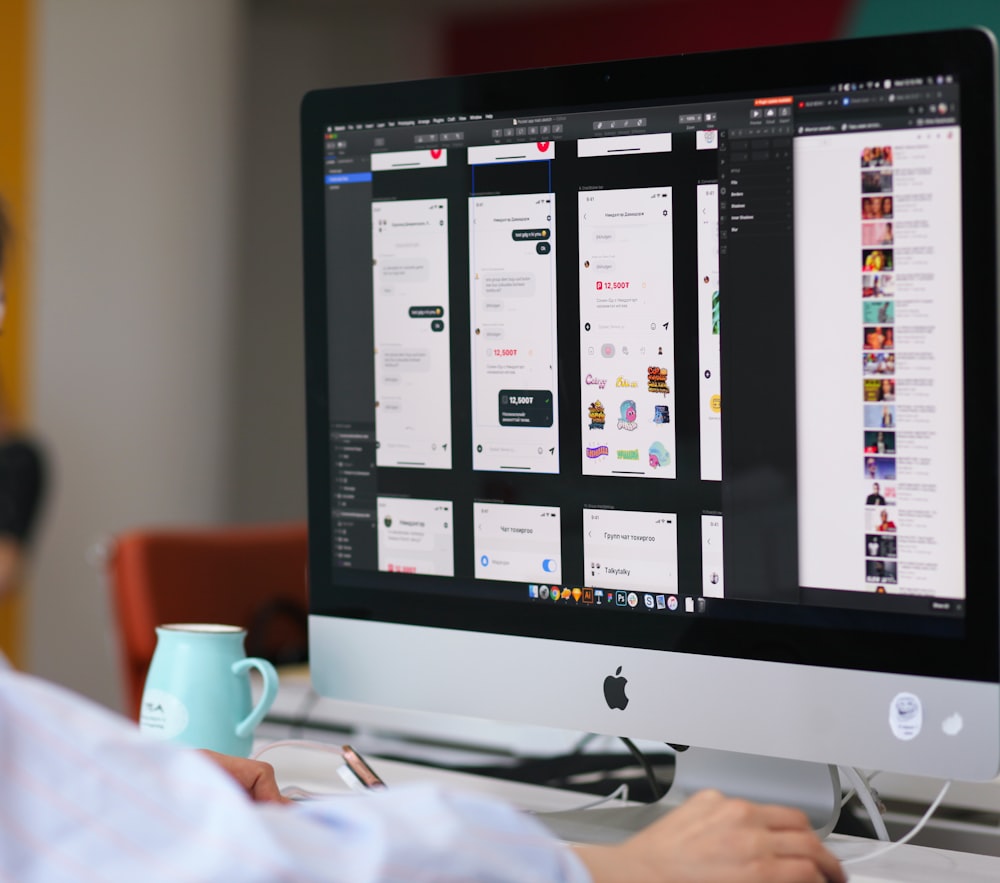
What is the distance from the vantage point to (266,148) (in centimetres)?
446

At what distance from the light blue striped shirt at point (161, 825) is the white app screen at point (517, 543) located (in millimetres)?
357

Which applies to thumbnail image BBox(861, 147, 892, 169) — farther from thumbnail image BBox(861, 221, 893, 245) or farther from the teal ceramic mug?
the teal ceramic mug

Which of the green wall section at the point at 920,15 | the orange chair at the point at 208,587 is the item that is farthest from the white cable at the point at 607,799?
the green wall section at the point at 920,15

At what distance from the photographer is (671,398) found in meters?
0.87

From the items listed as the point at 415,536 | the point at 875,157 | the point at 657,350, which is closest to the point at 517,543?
the point at 415,536

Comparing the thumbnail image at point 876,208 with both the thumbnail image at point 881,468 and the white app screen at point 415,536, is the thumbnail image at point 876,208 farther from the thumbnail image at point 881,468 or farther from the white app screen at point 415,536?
the white app screen at point 415,536

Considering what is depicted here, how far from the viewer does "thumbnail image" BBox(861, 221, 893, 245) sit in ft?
2.61

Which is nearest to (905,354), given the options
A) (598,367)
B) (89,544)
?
(598,367)

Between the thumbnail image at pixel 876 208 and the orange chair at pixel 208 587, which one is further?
the orange chair at pixel 208 587

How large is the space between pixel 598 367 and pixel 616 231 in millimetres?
109

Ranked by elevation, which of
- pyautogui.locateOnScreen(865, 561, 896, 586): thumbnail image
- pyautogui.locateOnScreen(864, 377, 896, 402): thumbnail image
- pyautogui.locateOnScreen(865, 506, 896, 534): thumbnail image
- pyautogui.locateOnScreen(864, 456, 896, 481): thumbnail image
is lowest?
pyautogui.locateOnScreen(865, 561, 896, 586): thumbnail image

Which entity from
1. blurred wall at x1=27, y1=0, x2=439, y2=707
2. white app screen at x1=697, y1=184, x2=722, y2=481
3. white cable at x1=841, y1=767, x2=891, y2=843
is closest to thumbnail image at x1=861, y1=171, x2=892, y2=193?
white app screen at x1=697, y1=184, x2=722, y2=481

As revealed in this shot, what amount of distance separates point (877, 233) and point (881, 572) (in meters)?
0.24

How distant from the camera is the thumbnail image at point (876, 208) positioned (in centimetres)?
80
